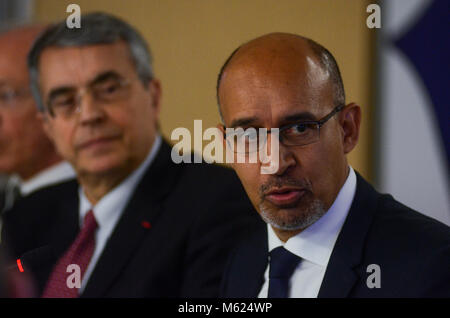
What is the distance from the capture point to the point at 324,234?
1.89ft

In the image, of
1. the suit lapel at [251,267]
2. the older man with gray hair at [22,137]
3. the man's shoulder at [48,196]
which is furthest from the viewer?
the older man with gray hair at [22,137]

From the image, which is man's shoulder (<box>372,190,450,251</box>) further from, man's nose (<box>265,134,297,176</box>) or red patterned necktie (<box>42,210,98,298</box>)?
red patterned necktie (<box>42,210,98,298</box>)

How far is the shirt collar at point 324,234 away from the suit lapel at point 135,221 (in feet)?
0.91

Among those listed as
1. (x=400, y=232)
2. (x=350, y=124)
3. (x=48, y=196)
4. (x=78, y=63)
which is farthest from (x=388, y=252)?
(x=48, y=196)

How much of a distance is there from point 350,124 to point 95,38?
374 mm

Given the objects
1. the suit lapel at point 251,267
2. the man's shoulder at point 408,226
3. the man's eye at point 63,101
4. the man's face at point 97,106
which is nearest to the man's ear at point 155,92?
the man's face at point 97,106

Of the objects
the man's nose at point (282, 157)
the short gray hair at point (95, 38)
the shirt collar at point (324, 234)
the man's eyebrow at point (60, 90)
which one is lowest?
the shirt collar at point (324, 234)

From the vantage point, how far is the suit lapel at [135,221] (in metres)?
0.75

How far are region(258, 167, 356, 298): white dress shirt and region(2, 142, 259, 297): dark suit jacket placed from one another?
0.15m

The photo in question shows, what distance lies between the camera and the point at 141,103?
2.57 feet

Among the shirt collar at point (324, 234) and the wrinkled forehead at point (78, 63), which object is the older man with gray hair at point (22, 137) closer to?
the wrinkled forehead at point (78, 63)

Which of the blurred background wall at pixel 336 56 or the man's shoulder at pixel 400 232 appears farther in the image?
the blurred background wall at pixel 336 56

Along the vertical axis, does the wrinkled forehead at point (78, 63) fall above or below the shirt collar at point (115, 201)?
above

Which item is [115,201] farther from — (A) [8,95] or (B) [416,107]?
(B) [416,107]
